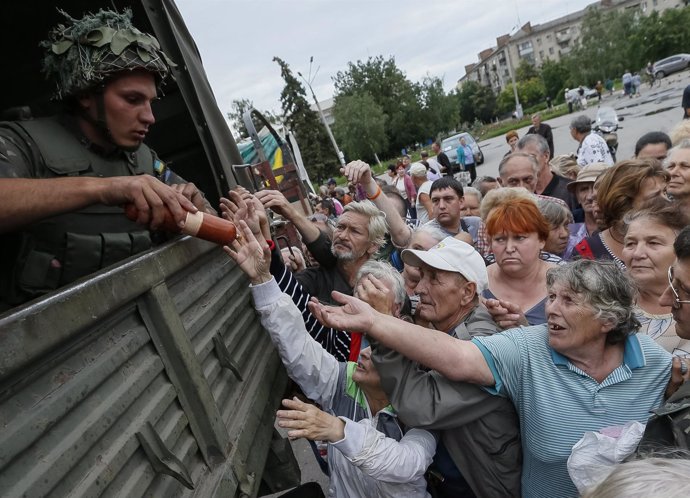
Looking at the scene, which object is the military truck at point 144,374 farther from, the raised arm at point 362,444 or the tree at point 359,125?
the tree at point 359,125

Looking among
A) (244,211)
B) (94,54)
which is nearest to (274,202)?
(244,211)

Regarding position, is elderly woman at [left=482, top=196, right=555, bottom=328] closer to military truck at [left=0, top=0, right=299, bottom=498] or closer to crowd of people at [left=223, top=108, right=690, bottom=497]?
crowd of people at [left=223, top=108, right=690, bottom=497]

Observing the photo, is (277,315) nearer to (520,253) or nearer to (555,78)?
(520,253)

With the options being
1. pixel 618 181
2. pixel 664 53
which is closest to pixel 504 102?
pixel 664 53

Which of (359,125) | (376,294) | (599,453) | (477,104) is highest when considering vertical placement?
(359,125)

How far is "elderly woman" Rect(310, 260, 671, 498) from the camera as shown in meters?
1.67

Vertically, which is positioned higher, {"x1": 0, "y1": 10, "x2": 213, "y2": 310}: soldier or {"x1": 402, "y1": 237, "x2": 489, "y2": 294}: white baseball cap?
{"x1": 0, "y1": 10, "x2": 213, "y2": 310}: soldier

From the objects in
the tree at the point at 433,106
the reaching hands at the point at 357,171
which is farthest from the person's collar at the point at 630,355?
the tree at the point at 433,106

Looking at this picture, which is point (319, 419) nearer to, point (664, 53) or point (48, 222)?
point (48, 222)

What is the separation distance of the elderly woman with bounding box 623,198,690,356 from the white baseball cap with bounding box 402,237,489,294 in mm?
757

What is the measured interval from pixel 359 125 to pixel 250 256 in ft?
143

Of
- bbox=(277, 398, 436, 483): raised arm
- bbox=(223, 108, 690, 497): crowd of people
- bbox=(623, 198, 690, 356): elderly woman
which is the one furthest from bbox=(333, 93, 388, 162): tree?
bbox=(277, 398, 436, 483): raised arm

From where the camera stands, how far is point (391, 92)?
55125mm

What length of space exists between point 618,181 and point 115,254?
310cm
